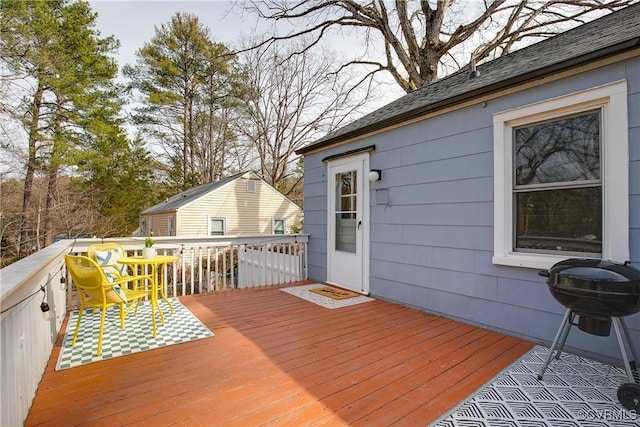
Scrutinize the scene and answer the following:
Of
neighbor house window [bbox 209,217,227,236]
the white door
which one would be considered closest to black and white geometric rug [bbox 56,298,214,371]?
the white door

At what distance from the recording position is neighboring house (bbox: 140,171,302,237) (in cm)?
1391

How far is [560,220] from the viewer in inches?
110

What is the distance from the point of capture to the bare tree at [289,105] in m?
15.9

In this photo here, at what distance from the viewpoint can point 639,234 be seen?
91.0 inches

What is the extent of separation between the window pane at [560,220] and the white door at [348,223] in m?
2.04

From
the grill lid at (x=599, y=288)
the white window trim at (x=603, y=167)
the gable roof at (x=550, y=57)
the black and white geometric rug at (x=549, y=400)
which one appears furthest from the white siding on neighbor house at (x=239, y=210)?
the grill lid at (x=599, y=288)

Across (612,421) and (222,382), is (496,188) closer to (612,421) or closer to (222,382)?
(612,421)

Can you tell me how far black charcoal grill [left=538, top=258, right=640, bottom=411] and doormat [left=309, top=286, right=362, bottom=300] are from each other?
2.77m

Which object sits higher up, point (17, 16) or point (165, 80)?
point (165, 80)

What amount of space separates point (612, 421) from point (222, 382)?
2401 mm

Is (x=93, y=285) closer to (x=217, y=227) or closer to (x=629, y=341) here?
(x=629, y=341)

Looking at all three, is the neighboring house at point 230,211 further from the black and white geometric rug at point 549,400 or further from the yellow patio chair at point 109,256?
the black and white geometric rug at point 549,400

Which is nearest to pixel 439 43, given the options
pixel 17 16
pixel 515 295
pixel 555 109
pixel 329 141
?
pixel 329 141

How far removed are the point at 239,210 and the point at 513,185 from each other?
1337 centimetres
